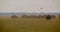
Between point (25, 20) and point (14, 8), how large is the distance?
193mm

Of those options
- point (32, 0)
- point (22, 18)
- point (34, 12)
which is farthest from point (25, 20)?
point (32, 0)

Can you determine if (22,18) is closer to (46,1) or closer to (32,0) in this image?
(32,0)

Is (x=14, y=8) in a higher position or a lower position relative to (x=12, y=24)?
higher

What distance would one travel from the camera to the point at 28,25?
1.44m

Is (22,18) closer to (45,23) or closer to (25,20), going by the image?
(25,20)

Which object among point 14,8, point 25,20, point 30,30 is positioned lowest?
point 30,30

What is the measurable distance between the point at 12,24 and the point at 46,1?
0.49 m

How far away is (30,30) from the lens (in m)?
1.45

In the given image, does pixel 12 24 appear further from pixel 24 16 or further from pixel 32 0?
pixel 32 0

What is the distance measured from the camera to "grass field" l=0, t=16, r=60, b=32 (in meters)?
1.44

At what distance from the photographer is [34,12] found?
143cm

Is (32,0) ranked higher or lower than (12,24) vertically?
higher

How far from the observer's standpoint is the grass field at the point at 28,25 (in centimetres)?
144

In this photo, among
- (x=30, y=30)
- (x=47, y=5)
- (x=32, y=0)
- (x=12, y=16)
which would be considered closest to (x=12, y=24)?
(x=12, y=16)
